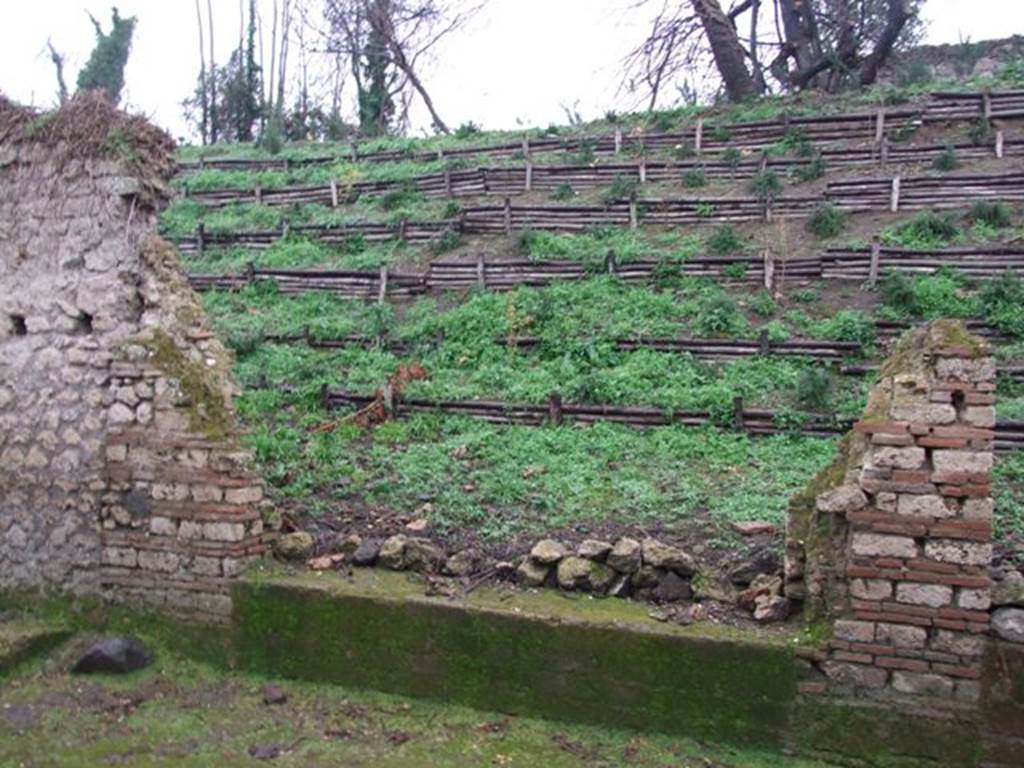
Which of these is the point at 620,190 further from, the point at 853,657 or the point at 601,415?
the point at 853,657

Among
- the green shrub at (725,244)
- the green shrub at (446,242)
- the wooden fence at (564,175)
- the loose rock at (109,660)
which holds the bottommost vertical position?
the loose rock at (109,660)

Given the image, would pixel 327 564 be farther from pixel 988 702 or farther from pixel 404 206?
pixel 404 206

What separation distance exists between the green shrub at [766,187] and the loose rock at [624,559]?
10.8 metres

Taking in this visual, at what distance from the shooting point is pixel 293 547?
541cm

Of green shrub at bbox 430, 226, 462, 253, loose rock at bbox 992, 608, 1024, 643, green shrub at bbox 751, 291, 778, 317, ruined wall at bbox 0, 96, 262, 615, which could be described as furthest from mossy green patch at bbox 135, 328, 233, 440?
green shrub at bbox 430, 226, 462, 253


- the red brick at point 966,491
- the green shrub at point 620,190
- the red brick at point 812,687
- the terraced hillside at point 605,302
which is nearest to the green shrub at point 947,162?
the terraced hillside at point 605,302

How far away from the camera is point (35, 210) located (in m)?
5.57

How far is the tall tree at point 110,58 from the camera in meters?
29.0

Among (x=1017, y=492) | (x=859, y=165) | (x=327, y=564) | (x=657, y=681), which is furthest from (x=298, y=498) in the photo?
(x=859, y=165)

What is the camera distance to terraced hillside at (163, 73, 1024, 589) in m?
7.09

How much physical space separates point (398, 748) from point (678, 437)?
183 inches

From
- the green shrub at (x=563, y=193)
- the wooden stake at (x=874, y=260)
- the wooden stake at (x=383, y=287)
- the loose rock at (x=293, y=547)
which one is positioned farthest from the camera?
the green shrub at (x=563, y=193)

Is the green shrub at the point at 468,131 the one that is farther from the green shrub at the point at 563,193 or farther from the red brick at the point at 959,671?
the red brick at the point at 959,671

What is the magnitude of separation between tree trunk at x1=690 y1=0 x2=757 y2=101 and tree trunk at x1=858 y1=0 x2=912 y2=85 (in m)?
2.47
